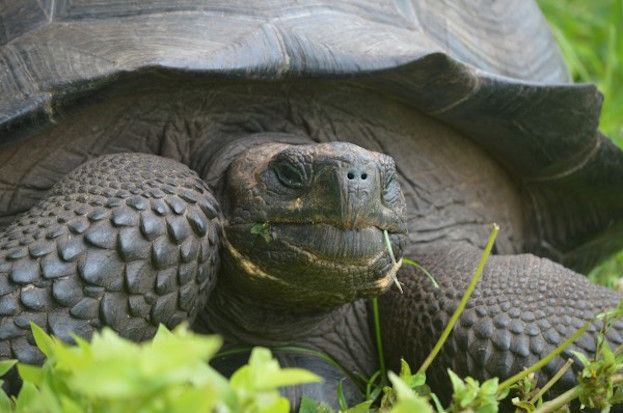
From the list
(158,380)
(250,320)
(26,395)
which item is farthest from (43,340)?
(250,320)

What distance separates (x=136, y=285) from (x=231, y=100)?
78 cm

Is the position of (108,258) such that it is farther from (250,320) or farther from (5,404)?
(250,320)

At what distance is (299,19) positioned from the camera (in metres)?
2.82

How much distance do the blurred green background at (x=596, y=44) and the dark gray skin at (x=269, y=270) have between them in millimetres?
2395

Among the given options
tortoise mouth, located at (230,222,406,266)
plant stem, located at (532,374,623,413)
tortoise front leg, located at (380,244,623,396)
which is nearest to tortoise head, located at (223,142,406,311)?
tortoise mouth, located at (230,222,406,266)

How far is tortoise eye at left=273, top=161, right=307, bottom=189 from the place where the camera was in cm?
253

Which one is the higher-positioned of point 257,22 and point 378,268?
point 257,22

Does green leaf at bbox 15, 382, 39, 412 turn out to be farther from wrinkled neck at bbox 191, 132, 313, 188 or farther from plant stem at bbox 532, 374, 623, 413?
wrinkled neck at bbox 191, 132, 313, 188

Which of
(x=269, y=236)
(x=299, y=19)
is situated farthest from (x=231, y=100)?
(x=269, y=236)

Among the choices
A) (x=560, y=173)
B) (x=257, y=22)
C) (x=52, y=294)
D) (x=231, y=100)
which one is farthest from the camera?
(x=560, y=173)

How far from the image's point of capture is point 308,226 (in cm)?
251

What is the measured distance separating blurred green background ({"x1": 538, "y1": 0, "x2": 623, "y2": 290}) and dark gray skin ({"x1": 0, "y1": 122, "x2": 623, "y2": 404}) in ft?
7.86

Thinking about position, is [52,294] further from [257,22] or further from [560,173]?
[560,173]

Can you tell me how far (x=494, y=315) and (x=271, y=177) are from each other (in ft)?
2.44
